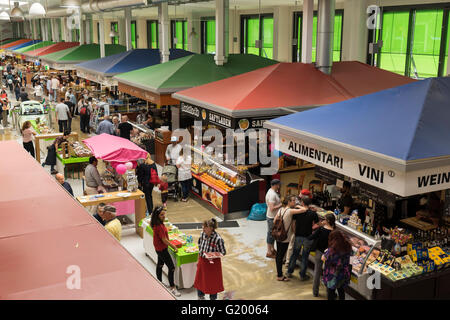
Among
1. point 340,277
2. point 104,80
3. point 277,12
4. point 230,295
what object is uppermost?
point 277,12

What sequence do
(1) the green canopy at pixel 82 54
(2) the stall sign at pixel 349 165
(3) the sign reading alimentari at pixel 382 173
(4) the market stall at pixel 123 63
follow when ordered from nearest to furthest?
(3) the sign reading alimentari at pixel 382 173 → (2) the stall sign at pixel 349 165 → (4) the market stall at pixel 123 63 → (1) the green canopy at pixel 82 54

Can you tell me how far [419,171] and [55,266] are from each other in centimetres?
459

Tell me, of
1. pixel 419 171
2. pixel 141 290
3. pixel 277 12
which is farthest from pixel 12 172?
pixel 277 12

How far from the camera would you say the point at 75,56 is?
982 inches

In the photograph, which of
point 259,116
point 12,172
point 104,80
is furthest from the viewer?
point 104,80

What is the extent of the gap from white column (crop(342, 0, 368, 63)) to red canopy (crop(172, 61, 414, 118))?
4972 mm

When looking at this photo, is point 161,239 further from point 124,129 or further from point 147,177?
point 124,129

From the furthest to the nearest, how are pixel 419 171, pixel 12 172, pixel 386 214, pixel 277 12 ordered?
pixel 277 12, pixel 386 214, pixel 419 171, pixel 12 172

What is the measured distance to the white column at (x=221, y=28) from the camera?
1360 centimetres

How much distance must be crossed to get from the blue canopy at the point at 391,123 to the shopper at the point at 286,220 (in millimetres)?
1105

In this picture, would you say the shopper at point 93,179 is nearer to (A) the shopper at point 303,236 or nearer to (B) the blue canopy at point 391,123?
(B) the blue canopy at point 391,123

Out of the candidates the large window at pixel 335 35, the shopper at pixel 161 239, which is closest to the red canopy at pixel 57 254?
the shopper at pixel 161 239

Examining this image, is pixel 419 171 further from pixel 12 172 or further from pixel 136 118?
pixel 136 118

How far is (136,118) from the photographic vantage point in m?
18.3
